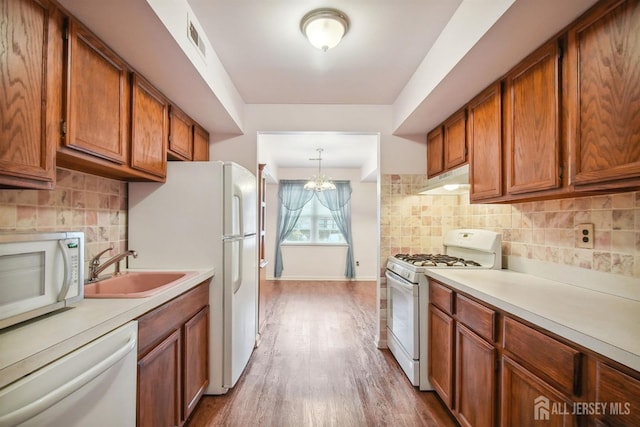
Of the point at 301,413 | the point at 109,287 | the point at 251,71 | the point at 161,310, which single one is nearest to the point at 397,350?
the point at 301,413

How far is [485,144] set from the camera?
1.95 metres

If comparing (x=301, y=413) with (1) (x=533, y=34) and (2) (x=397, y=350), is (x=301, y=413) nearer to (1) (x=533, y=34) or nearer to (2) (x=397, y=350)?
(2) (x=397, y=350)

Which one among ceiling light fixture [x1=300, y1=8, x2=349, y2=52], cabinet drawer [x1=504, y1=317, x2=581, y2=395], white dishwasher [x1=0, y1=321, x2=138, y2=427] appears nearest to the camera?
white dishwasher [x1=0, y1=321, x2=138, y2=427]

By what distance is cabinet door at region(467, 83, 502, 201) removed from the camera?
5.89 ft

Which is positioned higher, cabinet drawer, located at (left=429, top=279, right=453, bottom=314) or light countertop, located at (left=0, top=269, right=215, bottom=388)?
light countertop, located at (left=0, top=269, right=215, bottom=388)

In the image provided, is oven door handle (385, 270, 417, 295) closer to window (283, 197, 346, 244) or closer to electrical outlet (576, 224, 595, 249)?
electrical outlet (576, 224, 595, 249)

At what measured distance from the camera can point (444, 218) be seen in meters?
2.83

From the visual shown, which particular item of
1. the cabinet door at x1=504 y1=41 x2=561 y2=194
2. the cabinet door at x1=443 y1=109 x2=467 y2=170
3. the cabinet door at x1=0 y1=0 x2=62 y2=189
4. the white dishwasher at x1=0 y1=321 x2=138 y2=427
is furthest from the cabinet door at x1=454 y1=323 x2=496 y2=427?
the cabinet door at x1=0 y1=0 x2=62 y2=189

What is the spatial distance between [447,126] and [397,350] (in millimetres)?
1986

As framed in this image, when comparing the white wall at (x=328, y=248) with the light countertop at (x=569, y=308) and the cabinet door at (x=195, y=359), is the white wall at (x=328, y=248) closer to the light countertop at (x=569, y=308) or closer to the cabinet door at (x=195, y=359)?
the cabinet door at (x=195, y=359)

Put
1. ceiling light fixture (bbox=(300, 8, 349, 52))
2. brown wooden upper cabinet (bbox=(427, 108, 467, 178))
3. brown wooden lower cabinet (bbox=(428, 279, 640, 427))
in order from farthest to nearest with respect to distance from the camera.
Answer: brown wooden upper cabinet (bbox=(427, 108, 467, 178))
ceiling light fixture (bbox=(300, 8, 349, 52))
brown wooden lower cabinet (bbox=(428, 279, 640, 427))

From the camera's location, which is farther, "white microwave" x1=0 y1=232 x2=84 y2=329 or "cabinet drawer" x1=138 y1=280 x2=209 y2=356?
"cabinet drawer" x1=138 y1=280 x2=209 y2=356

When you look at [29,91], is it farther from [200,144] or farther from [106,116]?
[200,144]

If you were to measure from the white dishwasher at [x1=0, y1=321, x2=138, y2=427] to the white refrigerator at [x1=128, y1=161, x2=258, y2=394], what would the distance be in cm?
86
